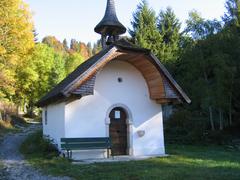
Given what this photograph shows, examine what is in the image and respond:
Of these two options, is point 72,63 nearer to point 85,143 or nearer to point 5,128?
point 5,128

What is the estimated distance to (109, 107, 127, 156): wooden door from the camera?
15.5 meters

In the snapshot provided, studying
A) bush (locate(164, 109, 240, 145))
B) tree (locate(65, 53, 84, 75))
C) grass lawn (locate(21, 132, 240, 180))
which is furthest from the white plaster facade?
tree (locate(65, 53, 84, 75))

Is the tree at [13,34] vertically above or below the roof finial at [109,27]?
above

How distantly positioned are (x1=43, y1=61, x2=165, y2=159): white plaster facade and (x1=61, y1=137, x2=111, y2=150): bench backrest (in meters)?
0.48

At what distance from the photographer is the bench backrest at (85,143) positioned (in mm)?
13485

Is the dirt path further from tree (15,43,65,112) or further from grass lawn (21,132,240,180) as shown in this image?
tree (15,43,65,112)

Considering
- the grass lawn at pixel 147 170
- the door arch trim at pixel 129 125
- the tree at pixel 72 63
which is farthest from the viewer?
the tree at pixel 72 63

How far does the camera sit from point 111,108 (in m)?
15.2

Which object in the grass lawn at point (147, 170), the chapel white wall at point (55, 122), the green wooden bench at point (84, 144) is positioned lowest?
the grass lawn at point (147, 170)

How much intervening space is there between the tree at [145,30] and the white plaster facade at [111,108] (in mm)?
18206

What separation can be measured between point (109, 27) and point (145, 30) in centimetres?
1849

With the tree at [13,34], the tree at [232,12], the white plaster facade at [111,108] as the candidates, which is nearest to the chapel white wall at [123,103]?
the white plaster facade at [111,108]

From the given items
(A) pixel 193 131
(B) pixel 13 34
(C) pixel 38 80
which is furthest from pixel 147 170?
(C) pixel 38 80

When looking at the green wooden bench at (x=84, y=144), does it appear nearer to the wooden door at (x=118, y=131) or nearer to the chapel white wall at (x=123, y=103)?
the chapel white wall at (x=123, y=103)
